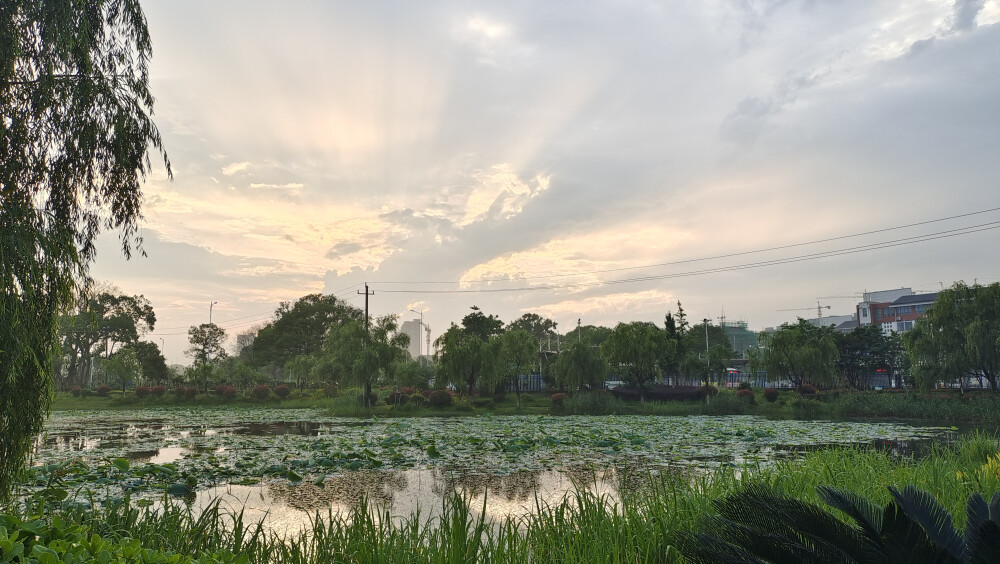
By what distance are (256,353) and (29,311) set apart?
63.7 m

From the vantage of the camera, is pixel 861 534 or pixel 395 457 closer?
pixel 861 534

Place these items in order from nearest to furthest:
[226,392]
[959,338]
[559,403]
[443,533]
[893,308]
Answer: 1. [443,533]
2. [959,338]
3. [559,403]
4. [226,392]
5. [893,308]

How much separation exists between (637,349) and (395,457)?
22.2 meters

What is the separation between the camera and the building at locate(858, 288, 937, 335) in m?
76.0

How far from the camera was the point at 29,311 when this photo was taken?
6008mm

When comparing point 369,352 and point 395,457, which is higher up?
point 369,352

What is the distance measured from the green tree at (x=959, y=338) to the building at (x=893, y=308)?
51.1m

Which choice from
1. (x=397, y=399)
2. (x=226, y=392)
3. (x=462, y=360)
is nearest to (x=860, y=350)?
(x=462, y=360)

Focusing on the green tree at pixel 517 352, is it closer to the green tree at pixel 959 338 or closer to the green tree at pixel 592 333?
the green tree at pixel 959 338

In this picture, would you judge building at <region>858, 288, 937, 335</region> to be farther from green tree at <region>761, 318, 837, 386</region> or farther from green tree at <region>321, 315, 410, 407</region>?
green tree at <region>321, 315, 410, 407</region>

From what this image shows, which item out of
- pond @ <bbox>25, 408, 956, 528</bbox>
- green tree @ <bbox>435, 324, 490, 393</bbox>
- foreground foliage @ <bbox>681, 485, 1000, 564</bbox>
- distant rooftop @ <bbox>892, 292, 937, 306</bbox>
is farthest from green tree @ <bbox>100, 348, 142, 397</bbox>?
distant rooftop @ <bbox>892, 292, 937, 306</bbox>

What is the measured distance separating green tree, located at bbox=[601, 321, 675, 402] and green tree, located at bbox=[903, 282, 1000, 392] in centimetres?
1233

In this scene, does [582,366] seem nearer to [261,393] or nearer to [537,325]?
[261,393]

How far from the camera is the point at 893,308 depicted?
79125 millimetres
